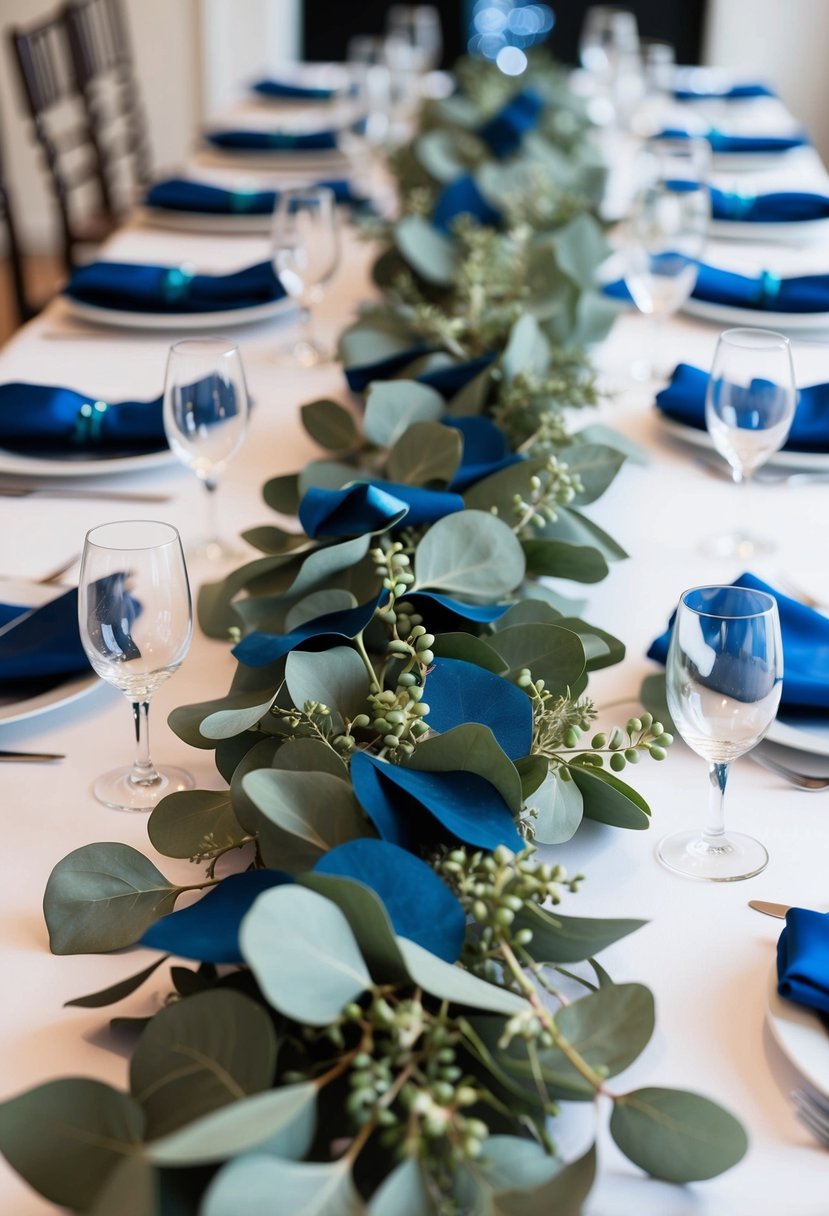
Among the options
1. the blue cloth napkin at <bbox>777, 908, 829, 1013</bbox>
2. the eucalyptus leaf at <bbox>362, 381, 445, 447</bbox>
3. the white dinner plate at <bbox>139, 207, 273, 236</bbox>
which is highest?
the eucalyptus leaf at <bbox>362, 381, 445, 447</bbox>

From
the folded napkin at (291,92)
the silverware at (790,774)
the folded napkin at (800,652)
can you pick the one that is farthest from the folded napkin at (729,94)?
the silverware at (790,774)

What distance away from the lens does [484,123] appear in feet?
9.32

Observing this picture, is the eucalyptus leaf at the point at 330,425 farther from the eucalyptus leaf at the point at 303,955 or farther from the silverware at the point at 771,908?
the eucalyptus leaf at the point at 303,955

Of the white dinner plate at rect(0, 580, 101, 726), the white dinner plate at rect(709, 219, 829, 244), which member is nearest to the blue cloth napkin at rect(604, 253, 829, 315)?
the white dinner plate at rect(709, 219, 829, 244)

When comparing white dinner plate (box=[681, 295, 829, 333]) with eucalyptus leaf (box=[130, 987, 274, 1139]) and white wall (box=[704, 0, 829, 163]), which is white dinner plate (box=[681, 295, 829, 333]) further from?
white wall (box=[704, 0, 829, 163])

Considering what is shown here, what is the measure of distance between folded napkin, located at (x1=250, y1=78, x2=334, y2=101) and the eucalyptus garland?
2.89 meters

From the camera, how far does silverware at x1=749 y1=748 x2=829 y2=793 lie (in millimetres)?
1025

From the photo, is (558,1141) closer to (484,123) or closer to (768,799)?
(768,799)

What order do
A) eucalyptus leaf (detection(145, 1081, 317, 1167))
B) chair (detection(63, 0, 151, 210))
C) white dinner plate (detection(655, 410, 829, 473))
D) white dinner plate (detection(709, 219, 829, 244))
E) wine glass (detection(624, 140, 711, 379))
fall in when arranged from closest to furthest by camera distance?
eucalyptus leaf (detection(145, 1081, 317, 1167)) < white dinner plate (detection(655, 410, 829, 473)) < wine glass (detection(624, 140, 711, 379)) < white dinner plate (detection(709, 219, 829, 244)) < chair (detection(63, 0, 151, 210))

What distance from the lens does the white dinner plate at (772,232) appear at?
2.61 m

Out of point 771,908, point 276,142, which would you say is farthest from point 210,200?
point 771,908

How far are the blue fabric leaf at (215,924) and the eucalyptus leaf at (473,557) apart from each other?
38 cm

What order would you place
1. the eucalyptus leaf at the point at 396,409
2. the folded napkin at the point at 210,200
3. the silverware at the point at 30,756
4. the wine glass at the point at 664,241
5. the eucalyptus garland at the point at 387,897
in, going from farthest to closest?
1. the folded napkin at the point at 210,200
2. the wine glass at the point at 664,241
3. the eucalyptus leaf at the point at 396,409
4. the silverware at the point at 30,756
5. the eucalyptus garland at the point at 387,897

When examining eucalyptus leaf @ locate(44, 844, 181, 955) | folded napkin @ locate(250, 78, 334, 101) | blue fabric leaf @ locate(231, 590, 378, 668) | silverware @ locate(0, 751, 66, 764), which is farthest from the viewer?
folded napkin @ locate(250, 78, 334, 101)
